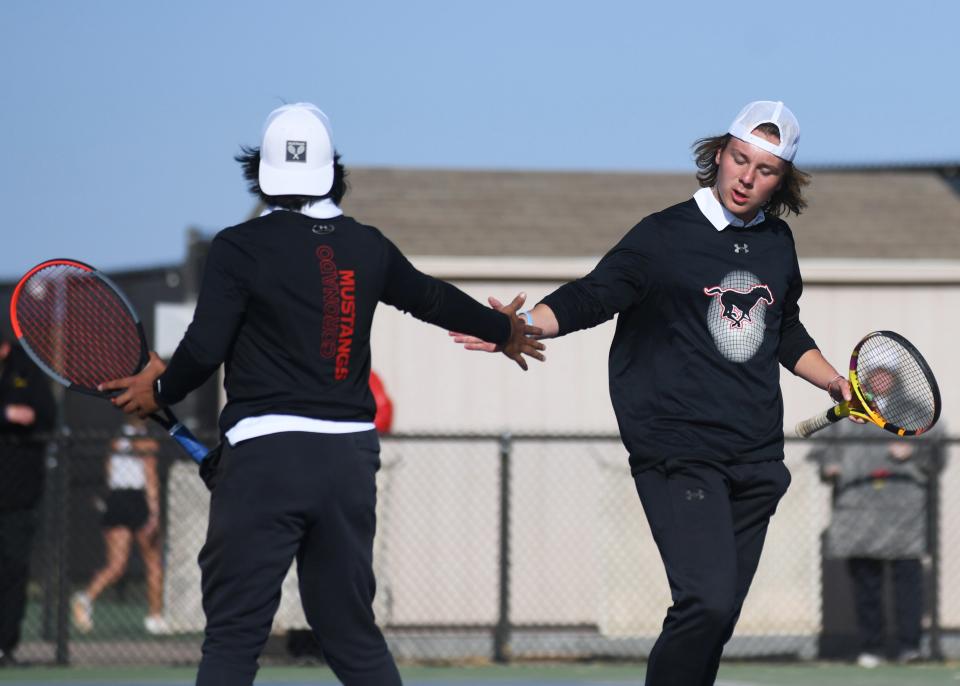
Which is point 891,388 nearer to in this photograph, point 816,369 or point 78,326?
point 816,369

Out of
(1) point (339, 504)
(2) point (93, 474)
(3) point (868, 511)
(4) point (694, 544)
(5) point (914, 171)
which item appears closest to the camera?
(1) point (339, 504)

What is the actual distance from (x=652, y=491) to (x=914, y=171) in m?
13.2

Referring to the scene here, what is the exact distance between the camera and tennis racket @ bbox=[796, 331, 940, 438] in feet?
18.9

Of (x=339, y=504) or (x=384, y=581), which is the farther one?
(x=384, y=581)

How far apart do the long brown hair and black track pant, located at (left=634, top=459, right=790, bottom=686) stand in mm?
958

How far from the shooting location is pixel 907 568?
10672 millimetres

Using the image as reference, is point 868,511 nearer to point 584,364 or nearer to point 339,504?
point 584,364

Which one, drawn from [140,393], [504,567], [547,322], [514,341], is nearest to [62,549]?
[504,567]

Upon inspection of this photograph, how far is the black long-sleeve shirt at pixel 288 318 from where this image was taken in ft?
15.7

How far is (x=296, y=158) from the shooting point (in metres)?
4.95

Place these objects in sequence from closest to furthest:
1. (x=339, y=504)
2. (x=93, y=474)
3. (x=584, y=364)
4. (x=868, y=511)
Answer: (x=339, y=504) < (x=868, y=511) < (x=584, y=364) < (x=93, y=474)

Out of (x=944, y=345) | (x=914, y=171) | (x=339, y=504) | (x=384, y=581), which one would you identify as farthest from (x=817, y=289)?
(x=339, y=504)

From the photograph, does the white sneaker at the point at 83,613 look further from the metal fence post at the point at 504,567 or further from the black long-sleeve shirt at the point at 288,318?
the black long-sleeve shirt at the point at 288,318

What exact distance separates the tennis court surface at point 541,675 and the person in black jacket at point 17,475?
367 mm
